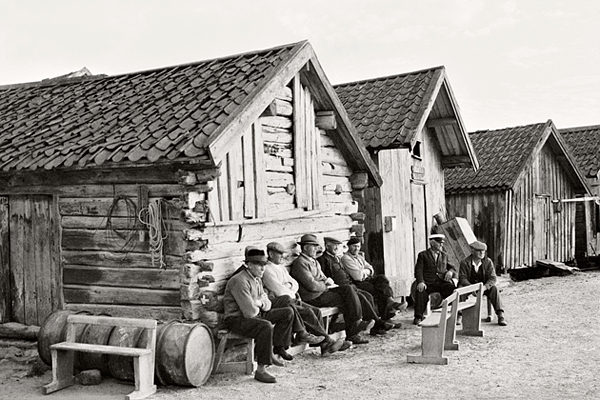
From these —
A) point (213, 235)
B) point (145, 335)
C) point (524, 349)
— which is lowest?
point (524, 349)

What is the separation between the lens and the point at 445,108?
54.3 ft

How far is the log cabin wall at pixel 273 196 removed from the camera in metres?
9.72

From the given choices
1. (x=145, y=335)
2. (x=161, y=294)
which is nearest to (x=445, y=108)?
(x=161, y=294)

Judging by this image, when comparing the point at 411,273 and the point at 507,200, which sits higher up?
the point at 507,200

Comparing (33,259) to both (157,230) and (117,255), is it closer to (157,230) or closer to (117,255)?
(117,255)

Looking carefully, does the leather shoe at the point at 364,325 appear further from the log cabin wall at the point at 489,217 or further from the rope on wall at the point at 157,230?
the log cabin wall at the point at 489,217

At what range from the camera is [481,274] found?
12.8 meters

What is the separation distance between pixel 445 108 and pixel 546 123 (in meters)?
6.73

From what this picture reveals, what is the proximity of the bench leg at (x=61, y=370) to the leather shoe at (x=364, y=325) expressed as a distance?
4258mm

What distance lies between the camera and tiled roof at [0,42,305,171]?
32.1 ft

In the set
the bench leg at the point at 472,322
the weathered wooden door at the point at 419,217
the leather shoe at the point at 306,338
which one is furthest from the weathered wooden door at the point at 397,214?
the leather shoe at the point at 306,338

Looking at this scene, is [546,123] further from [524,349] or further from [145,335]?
[145,335]

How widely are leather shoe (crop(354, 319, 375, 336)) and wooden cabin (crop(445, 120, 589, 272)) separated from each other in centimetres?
962

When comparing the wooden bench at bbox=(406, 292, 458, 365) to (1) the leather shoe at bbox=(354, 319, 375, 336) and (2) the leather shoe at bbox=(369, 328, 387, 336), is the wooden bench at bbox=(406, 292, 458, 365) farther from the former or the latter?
(2) the leather shoe at bbox=(369, 328, 387, 336)
